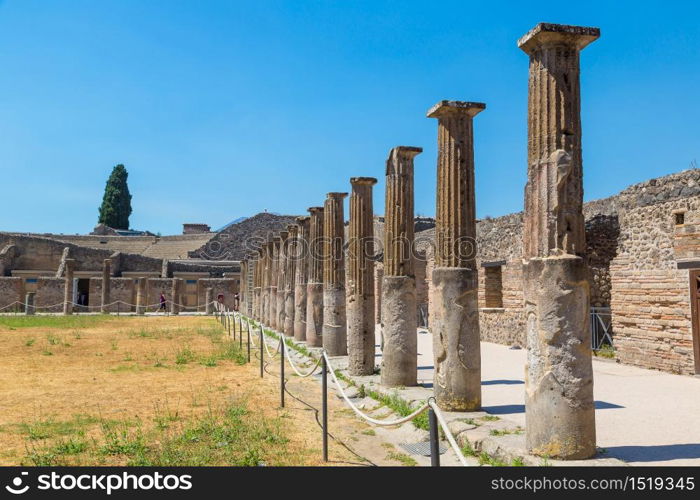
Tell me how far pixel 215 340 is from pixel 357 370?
993 centimetres

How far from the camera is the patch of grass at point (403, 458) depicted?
19.1 feet

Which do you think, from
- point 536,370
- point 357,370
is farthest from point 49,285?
point 536,370

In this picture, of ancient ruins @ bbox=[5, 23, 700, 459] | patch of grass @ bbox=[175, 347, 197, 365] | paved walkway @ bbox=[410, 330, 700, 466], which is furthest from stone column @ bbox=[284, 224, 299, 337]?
paved walkway @ bbox=[410, 330, 700, 466]

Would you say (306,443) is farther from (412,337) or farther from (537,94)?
(537,94)

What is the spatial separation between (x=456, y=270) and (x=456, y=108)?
206 cm

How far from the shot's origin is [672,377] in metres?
10.0

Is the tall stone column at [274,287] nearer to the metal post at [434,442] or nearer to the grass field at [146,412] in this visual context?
the grass field at [146,412]

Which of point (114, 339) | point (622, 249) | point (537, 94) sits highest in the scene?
point (537, 94)

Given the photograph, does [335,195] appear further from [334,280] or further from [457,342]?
[457,342]

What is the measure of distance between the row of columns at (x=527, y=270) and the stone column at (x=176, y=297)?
27379 mm

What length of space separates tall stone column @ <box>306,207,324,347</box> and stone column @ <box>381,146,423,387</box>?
6206 mm

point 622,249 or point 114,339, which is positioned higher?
point 622,249

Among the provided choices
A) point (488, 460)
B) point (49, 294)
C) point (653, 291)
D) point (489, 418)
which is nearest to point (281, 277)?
point (653, 291)
